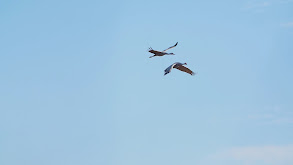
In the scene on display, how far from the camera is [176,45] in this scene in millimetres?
179125

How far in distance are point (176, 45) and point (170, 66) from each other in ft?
42.4

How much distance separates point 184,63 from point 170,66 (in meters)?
5.60

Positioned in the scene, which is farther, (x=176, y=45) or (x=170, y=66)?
(x=176, y=45)

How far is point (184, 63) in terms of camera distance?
171875 mm

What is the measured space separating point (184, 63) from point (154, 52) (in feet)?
27.7

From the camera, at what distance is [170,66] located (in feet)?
550

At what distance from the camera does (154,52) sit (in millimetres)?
175125

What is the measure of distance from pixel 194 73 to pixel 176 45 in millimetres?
9313

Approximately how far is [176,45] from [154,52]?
718 cm

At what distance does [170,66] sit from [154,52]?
913 cm

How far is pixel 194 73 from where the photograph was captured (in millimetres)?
175000
